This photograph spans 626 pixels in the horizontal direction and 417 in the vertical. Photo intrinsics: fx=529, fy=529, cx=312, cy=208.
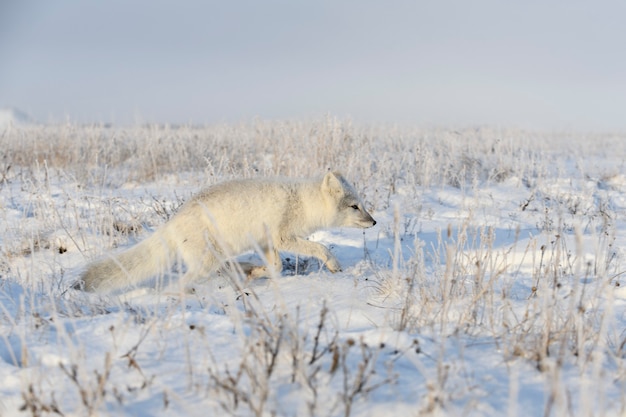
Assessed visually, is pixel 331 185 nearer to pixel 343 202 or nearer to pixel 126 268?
pixel 343 202

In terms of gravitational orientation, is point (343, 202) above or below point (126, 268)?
above

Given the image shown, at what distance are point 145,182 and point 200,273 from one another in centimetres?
590

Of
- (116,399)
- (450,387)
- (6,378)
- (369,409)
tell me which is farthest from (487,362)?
(6,378)

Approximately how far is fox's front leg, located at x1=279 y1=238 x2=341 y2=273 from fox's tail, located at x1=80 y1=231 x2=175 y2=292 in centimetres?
106

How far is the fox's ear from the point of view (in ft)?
17.3

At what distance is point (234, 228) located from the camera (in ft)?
15.4

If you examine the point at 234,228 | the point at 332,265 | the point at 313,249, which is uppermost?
the point at 234,228

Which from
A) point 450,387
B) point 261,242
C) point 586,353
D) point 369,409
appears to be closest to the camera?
point 369,409

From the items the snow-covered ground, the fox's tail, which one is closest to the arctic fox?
the fox's tail

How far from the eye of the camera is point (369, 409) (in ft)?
6.84

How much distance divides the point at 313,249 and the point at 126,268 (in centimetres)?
166

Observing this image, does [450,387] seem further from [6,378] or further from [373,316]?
[6,378]

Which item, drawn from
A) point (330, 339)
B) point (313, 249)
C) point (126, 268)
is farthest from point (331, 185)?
point (330, 339)

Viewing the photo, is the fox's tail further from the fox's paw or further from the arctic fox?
the fox's paw
